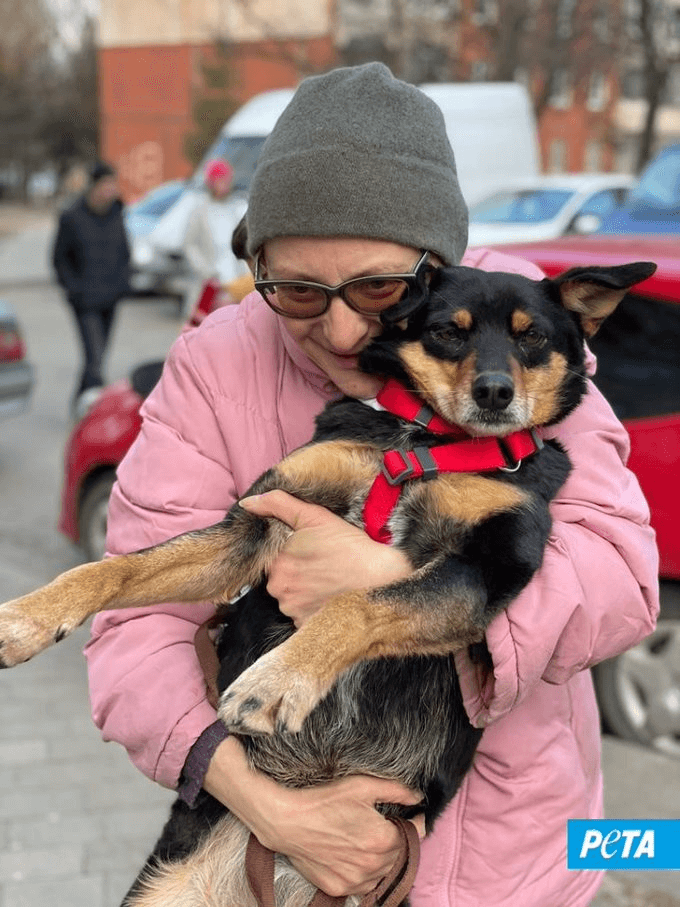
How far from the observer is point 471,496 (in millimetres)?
2143

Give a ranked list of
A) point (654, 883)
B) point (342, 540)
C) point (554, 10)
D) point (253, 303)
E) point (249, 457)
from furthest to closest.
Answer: point (554, 10) < point (654, 883) < point (253, 303) < point (249, 457) < point (342, 540)

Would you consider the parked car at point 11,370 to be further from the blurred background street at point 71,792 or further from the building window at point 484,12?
the building window at point 484,12

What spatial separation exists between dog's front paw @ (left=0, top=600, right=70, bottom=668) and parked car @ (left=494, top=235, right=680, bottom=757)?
2960mm

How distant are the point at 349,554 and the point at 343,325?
45 cm

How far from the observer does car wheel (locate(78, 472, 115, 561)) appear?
637 centimetres

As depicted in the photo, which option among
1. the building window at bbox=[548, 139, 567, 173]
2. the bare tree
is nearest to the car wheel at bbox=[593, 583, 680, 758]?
the bare tree

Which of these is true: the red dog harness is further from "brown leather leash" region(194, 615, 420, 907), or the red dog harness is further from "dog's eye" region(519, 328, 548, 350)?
"brown leather leash" region(194, 615, 420, 907)

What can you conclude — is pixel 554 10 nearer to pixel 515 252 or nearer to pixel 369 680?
pixel 515 252

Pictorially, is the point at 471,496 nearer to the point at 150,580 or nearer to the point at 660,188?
the point at 150,580

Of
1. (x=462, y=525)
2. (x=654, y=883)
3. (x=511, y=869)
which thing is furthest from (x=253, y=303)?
(x=654, y=883)

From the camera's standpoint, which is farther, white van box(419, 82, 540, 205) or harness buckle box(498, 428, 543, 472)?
white van box(419, 82, 540, 205)

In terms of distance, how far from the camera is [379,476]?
224 centimetres

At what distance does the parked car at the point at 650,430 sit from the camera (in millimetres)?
4414

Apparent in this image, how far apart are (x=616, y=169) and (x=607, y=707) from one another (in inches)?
2234
